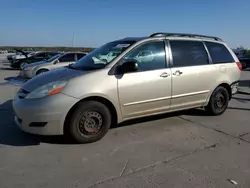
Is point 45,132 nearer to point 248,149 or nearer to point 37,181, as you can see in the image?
point 37,181

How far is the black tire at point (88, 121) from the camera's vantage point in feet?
13.2

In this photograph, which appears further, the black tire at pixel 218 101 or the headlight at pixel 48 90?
the black tire at pixel 218 101

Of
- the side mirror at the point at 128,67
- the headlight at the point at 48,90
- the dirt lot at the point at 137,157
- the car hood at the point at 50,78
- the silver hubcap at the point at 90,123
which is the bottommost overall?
the dirt lot at the point at 137,157

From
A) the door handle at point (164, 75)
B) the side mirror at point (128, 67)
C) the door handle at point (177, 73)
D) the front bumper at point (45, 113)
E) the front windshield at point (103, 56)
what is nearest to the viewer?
the front bumper at point (45, 113)

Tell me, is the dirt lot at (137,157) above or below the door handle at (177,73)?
below

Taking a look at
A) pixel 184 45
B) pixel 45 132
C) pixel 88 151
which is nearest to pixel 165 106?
pixel 184 45

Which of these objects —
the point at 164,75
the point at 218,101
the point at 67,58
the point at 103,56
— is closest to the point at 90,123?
the point at 103,56

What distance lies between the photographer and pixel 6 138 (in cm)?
435

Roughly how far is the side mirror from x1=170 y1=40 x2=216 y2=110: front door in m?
0.91

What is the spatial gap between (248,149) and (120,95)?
2158mm

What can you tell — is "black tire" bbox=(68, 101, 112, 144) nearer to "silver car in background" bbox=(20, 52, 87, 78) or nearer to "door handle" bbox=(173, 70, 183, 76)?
"door handle" bbox=(173, 70, 183, 76)

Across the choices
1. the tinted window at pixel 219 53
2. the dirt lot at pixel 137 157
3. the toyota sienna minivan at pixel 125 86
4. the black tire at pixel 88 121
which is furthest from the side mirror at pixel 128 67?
the tinted window at pixel 219 53

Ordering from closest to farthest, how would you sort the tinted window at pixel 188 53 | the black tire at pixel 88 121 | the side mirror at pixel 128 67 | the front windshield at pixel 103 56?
the black tire at pixel 88 121
the side mirror at pixel 128 67
the front windshield at pixel 103 56
the tinted window at pixel 188 53

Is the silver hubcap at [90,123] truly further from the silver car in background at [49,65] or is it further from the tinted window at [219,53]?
the silver car in background at [49,65]
